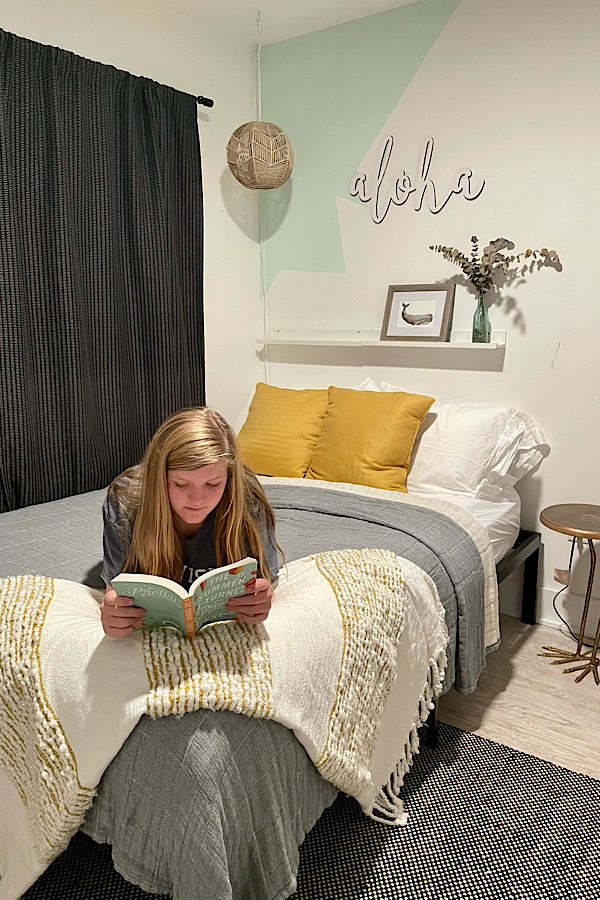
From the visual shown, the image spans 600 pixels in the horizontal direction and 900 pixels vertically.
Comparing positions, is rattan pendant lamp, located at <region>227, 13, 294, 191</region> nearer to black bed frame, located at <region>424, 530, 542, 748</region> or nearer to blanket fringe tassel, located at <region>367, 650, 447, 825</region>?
black bed frame, located at <region>424, 530, 542, 748</region>

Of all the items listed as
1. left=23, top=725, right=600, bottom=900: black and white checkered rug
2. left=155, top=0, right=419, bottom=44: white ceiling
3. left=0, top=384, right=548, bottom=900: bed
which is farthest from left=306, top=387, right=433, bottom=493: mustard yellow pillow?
left=155, top=0, right=419, bottom=44: white ceiling

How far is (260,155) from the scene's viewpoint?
3.19 m

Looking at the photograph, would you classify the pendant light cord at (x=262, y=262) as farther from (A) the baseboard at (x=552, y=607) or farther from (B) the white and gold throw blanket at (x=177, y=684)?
(B) the white and gold throw blanket at (x=177, y=684)

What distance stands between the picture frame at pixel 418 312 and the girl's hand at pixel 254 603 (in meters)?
1.88

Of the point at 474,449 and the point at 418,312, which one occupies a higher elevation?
the point at 418,312

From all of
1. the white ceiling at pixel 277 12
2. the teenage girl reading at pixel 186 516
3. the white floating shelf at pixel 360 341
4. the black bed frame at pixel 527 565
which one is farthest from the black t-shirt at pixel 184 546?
the white ceiling at pixel 277 12

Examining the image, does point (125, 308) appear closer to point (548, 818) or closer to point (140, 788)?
point (140, 788)

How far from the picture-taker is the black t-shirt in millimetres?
1552

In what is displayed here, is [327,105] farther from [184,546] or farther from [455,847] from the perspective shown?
[455,847]

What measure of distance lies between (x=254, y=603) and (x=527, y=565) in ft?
5.98

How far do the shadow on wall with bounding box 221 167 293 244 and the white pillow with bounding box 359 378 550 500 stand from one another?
54.0 inches

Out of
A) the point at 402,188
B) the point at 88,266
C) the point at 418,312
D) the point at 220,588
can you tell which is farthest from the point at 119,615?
the point at 402,188

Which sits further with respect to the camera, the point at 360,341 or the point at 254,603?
the point at 360,341

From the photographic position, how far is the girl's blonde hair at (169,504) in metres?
1.45
